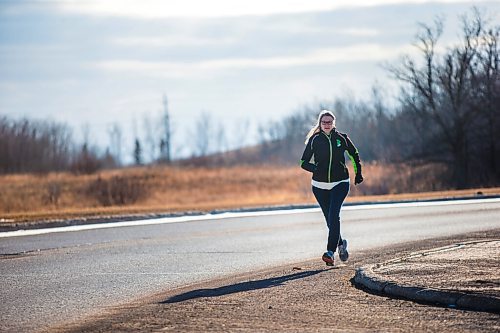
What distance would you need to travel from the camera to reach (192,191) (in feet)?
177

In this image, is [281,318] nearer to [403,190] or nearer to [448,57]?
[403,190]

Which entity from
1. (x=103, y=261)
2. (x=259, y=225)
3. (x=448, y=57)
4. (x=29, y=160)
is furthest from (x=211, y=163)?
(x=103, y=261)

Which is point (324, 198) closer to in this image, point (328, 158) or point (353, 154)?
point (328, 158)

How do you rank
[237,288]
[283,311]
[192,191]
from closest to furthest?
[283,311] → [237,288] → [192,191]

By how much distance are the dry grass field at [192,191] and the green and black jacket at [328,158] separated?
1853 centimetres

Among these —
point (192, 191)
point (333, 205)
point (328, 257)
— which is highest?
point (192, 191)

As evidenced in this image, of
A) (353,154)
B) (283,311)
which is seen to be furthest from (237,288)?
(353,154)

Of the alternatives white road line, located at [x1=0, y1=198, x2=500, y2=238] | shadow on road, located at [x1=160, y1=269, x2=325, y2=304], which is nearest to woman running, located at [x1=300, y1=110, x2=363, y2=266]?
shadow on road, located at [x1=160, y1=269, x2=325, y2=304]

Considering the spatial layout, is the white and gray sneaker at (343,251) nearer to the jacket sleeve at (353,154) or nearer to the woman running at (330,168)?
the woman running at (330,168)

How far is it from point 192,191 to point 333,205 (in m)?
41.3

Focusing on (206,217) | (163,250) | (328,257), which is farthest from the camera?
(206,217)

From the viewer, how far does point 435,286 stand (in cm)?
977

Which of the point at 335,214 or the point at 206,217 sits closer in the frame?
the point at 335,214

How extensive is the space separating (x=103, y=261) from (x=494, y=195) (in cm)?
2085
